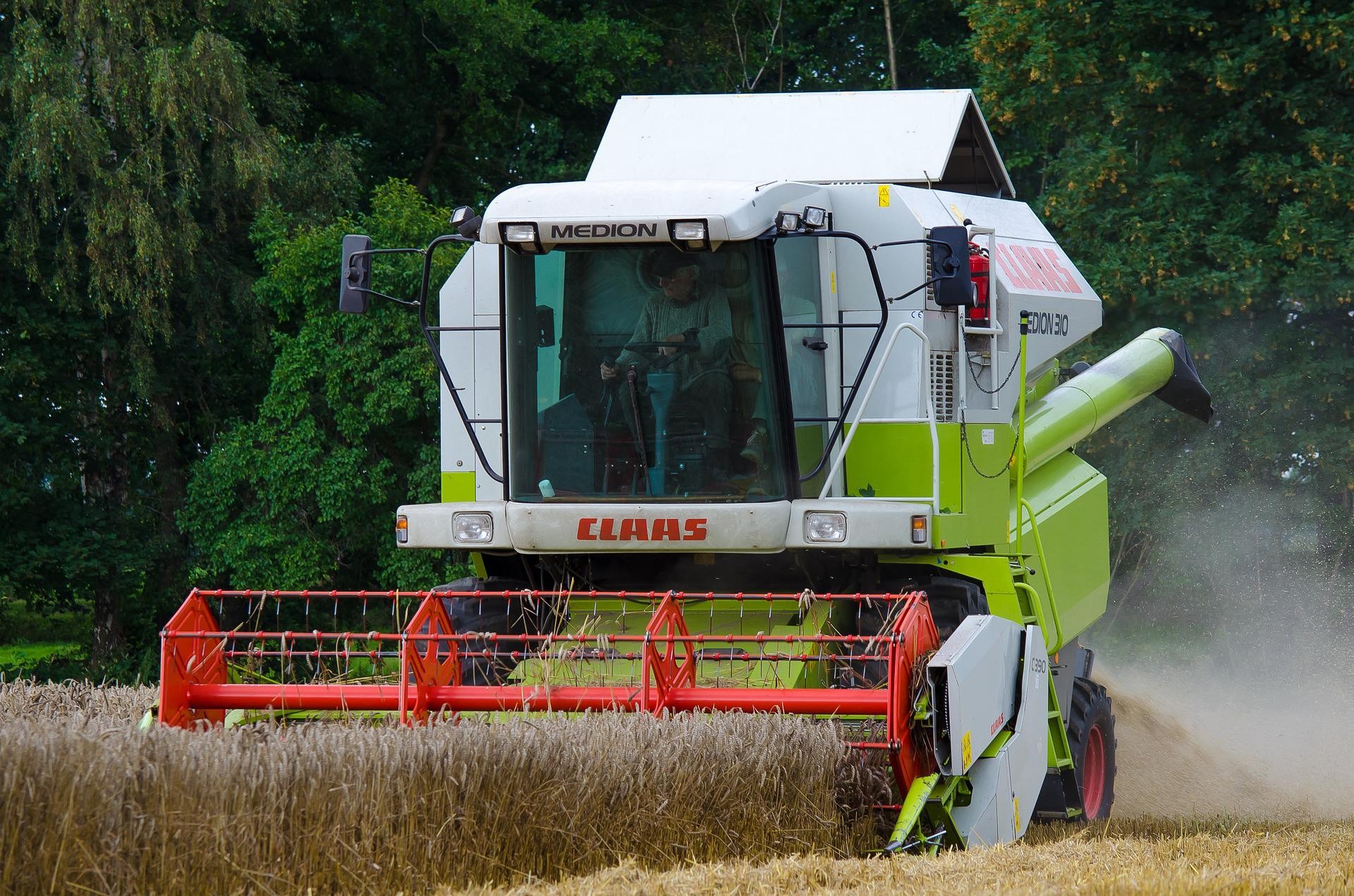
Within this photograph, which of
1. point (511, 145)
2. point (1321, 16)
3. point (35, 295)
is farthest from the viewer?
point (511, 145)

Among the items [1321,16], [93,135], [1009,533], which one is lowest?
[1009,533]

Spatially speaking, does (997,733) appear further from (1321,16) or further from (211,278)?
(211,278)

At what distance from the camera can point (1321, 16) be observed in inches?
518

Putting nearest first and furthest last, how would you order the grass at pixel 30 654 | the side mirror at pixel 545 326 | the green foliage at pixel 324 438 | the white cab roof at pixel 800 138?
1. the side mirror at pixel 545 326
2. the white cab roof at pixel 800 138
3. the green foliage at pixel 324 438
4. the grass at pixel 30 654

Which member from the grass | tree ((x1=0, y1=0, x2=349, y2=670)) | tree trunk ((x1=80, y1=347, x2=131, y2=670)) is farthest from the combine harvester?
tree trunk ((x1=80, y1=347, x2=131, y2=670))

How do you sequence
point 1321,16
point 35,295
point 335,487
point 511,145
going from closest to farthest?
point 1321,16, point 335,487, point 35,295, point 511,145

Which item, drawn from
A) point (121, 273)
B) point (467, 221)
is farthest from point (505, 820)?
point (121, 273)

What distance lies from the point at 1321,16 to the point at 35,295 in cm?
1195

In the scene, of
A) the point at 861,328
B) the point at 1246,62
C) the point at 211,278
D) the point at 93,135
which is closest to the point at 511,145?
the point at 211,278

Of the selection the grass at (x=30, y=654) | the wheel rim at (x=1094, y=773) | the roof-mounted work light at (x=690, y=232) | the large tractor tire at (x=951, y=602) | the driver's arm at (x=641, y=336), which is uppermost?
the roof-mounted work light at (x=690, y=232)

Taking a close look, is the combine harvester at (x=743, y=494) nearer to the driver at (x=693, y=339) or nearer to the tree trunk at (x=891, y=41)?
the driver at (x=693, y=339)

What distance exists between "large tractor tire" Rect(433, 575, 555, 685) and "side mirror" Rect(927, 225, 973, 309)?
200 cm

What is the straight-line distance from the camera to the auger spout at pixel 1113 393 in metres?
7.91

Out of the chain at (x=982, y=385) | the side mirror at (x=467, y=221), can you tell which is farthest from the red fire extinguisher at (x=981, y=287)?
the side mirror at (x=467, y=221)
